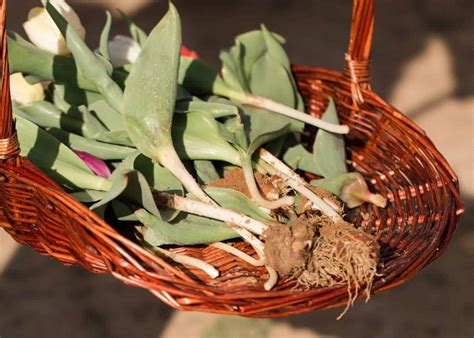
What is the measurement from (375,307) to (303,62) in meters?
0.87

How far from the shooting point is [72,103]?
45.3 inches

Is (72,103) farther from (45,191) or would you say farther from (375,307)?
(375,307)

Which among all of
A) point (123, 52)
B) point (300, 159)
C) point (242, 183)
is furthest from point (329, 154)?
point (123, 52)

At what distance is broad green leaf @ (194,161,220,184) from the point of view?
1.05 meters

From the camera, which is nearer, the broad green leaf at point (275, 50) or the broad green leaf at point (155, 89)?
the broad green leaf at point (155, 89)

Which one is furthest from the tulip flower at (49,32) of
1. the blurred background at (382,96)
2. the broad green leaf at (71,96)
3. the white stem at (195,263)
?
the blurred background at (382,96)

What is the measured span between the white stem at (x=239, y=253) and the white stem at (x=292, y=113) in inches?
9.4

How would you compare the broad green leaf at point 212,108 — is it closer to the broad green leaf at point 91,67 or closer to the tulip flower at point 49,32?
the broad green leaf at point 91,67

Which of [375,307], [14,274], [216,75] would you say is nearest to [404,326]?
[375,307]

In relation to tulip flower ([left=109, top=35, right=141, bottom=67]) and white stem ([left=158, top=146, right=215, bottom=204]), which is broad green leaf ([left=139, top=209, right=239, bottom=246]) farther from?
tulip flower ([left=109, top=35, right=141, bottom=67])

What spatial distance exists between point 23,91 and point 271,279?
485mm

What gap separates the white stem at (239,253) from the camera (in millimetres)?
951

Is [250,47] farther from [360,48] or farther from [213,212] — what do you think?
[213,212]

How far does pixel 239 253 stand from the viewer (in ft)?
3.20
